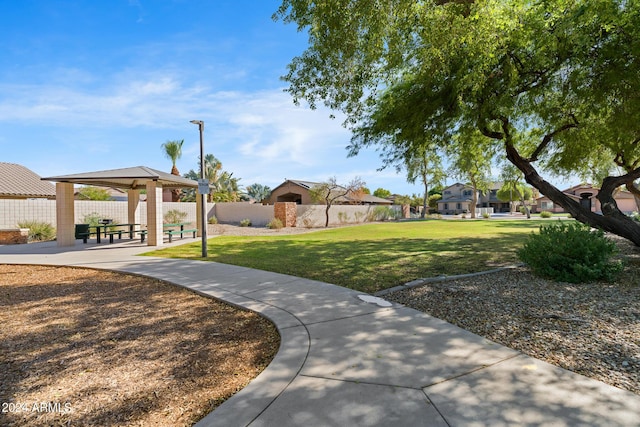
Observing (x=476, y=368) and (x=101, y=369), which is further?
(x=101, y=369)

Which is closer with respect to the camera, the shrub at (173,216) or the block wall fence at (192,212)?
the block wall fence at (192,212)

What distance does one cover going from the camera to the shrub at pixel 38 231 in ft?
54.5

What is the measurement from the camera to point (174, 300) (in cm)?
604

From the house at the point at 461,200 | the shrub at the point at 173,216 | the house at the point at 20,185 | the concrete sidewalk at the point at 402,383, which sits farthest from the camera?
the house at the point at 461,200

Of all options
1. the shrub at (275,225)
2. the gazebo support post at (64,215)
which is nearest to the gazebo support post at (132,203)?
the gazebo support post at (64,215)

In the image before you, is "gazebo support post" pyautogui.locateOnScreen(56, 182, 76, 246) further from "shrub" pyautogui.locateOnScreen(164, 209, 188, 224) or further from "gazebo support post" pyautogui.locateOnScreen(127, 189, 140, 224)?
"shrub" pyautogui.locateOnScreen(164, 209, 188, 224)

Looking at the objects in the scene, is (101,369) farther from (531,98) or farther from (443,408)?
(531,98)

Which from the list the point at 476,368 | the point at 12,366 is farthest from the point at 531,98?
the point at 12,366

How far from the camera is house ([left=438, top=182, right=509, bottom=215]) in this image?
7069 cm

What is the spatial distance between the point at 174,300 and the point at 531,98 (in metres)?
10.4

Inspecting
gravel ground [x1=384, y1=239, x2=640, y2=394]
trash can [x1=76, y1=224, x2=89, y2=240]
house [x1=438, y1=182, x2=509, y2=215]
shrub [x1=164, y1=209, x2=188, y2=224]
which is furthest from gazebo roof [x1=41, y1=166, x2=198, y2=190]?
house [x1=438, y1=182, x2=509, y2=215]

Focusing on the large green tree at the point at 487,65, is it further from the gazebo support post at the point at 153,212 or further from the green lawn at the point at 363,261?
the gazebo support post at the point at 153,212

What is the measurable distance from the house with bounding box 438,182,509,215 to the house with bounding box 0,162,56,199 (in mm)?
64220

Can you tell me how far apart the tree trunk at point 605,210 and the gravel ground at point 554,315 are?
2.75 metres
